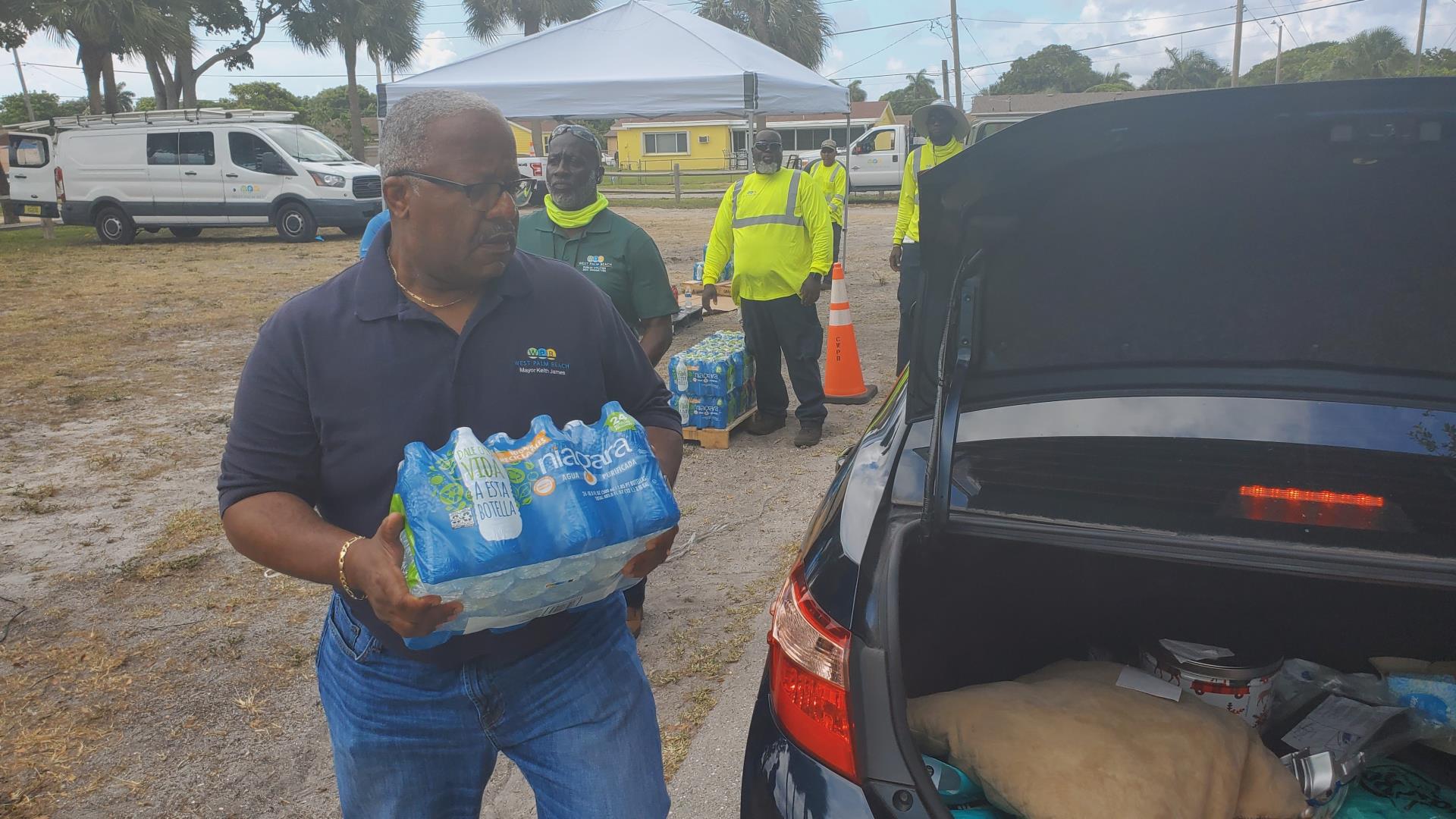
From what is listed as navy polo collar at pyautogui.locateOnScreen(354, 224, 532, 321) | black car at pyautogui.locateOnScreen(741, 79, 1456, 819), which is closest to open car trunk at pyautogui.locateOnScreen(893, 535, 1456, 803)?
black car at pyautogui.locateOnScreen(741, 79, 1456, 819)

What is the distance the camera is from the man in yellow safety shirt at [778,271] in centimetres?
622

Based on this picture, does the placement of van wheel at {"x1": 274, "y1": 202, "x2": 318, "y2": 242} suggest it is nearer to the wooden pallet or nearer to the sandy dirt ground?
the sandy dirt ground

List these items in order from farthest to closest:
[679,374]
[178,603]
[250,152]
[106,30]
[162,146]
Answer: [106,30]
[162,146]
[250,152]
[679,374]
[178,603]

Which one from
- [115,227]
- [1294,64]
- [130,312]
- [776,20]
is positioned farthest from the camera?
[1294,64]

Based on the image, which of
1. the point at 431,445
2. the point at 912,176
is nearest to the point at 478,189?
the point at 431,445

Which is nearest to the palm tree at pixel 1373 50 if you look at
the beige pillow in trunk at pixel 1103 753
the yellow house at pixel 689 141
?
the yellow house at pixel 689 141

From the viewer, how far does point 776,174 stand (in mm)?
6430

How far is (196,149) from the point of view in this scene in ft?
58.7

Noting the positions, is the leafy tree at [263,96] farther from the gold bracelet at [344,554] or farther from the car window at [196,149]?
the gold bracelet at [344,554]

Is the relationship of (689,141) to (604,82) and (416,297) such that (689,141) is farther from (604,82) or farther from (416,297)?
(416,297)

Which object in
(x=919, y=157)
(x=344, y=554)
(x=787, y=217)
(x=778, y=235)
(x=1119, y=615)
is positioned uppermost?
(x=919, y=157)

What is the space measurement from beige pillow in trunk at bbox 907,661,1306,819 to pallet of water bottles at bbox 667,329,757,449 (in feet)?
14.6

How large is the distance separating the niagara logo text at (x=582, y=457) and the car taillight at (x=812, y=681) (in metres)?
0.44

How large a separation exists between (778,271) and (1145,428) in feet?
14.4
